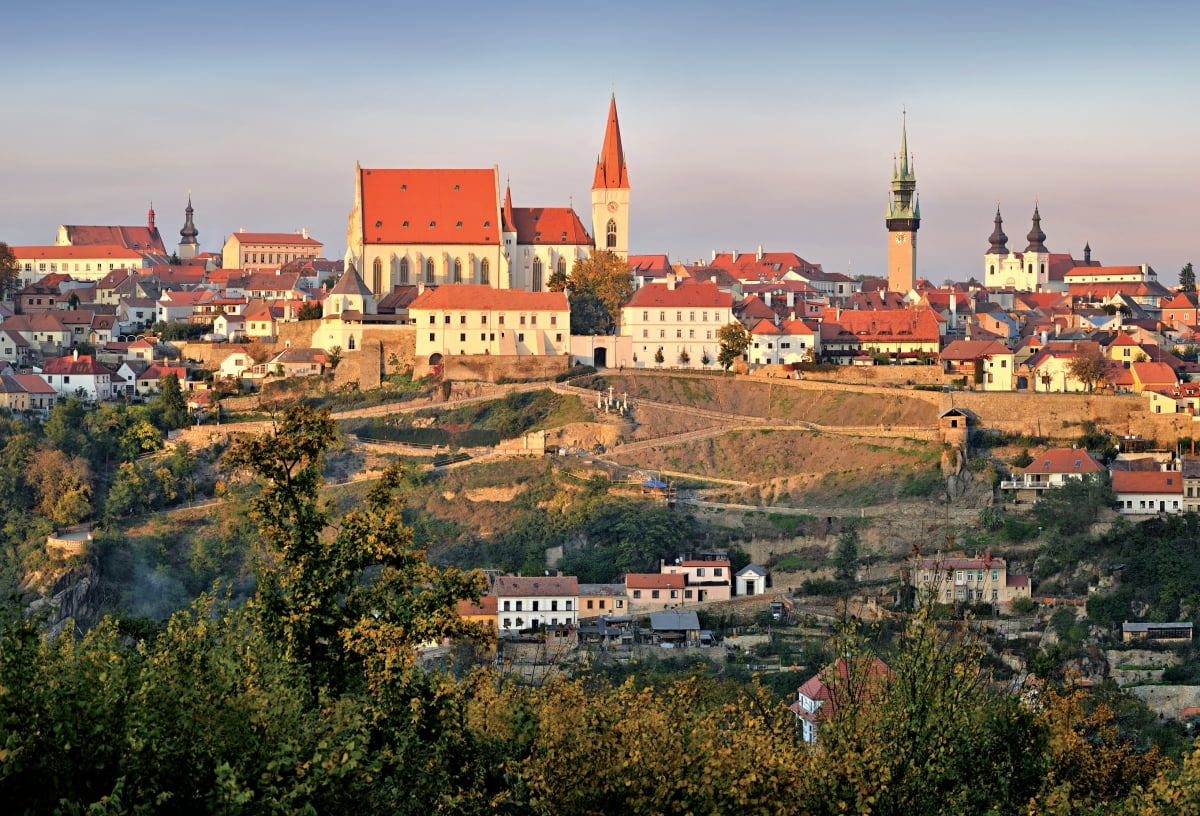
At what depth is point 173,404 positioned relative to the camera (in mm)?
60156

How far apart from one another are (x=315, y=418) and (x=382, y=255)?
53500 millimetres

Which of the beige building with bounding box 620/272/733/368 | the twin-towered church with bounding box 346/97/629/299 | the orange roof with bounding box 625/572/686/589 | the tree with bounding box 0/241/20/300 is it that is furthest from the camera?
the tree with bounding box 0/241/20/300

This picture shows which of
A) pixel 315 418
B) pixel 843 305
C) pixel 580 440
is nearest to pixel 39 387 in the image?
pixel 580 440

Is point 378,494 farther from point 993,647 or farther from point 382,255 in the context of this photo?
point 382,255

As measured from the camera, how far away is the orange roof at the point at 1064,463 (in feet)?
163

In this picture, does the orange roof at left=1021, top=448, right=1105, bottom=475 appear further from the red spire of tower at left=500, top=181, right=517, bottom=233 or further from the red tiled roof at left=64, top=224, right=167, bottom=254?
the red tiled roof at left=64, top=224, right=167, bottom=254

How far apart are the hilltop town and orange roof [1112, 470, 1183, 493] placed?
95mm

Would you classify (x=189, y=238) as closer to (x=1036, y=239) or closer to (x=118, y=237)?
(x=118, y=237)

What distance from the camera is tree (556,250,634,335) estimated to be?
212ft

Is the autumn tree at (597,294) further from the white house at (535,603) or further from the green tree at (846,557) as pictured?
the white house at (535,603)

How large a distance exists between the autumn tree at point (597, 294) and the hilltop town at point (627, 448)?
14cm

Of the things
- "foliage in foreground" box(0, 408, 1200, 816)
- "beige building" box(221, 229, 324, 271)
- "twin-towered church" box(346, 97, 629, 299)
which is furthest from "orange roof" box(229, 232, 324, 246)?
"foliage in foreground" box(0, 408, 1200, 816)

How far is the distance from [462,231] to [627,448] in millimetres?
18406

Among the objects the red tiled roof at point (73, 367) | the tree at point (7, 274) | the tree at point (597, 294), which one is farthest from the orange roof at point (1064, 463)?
the tree at point (7, 274)
